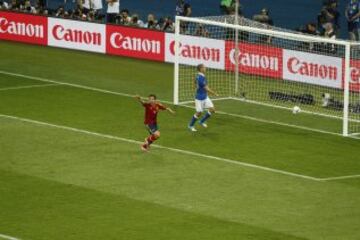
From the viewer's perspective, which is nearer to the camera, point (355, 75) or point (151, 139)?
point (151, 139)

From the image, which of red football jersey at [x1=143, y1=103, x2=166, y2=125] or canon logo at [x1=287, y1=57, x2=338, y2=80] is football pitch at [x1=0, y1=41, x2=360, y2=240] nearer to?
red football jersey at [x1=143, y1=103, x2=166, y2=125]

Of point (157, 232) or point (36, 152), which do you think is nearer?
point (157, 232)

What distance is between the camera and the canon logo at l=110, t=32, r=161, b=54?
44.3 meters

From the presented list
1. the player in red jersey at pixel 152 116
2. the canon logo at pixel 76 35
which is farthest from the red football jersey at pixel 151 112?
the canon logo at pixel 76 35

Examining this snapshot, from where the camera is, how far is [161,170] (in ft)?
95.7

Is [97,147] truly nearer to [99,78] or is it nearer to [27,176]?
[27,176]

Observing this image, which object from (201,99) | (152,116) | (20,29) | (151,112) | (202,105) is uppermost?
(151,112)

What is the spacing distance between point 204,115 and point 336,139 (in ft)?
13.6

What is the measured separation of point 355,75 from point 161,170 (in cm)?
890

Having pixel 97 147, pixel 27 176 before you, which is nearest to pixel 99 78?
pixel 97 147

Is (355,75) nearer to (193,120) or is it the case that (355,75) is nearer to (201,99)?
(201,99)

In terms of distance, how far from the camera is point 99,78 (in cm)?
4228

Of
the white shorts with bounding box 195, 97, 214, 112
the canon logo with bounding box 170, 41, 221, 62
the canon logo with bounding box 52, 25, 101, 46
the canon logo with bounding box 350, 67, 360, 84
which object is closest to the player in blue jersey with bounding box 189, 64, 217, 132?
the white shorts with bounding box 195, 97, 214, 112

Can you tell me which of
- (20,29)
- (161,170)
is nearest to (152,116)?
(161,170)
